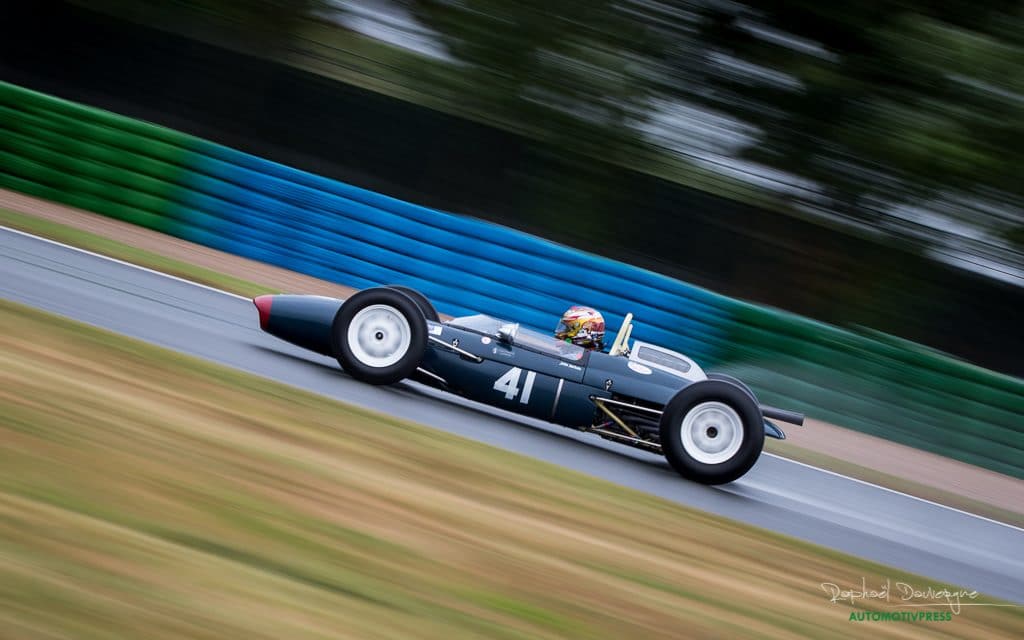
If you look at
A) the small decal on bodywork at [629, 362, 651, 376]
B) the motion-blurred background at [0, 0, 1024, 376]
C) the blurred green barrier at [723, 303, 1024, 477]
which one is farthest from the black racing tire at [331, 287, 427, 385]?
the motion-blurred background at [0, 0, 1024, 376]

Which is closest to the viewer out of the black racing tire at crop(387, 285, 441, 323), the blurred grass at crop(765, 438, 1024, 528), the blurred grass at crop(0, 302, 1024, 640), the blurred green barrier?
the blurred grass at crop(0, 302, 1024, 640)

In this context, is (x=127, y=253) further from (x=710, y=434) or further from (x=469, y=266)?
(x=710, y=434)

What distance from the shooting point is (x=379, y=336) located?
7.25 metres

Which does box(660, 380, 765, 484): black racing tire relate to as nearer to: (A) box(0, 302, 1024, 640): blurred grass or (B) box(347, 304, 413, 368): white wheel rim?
(A) box(0, 302, 1024, 640): blurred grass

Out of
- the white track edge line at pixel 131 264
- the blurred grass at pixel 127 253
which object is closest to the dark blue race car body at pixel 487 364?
the white track edge line at pixel 131 264

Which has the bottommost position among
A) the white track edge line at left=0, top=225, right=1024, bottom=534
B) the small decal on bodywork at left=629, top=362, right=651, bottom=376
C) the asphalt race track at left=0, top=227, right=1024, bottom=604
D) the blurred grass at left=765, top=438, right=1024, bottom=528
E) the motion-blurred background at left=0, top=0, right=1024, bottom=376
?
the asphalt race track at left=0, top=227, right=1024, bottom=604

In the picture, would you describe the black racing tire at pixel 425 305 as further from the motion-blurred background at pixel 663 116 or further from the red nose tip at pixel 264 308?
the motion-blurred background at pixel 663 116

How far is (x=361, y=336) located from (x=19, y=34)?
10867mm

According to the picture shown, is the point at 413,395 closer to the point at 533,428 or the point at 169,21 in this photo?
the point at 533,428

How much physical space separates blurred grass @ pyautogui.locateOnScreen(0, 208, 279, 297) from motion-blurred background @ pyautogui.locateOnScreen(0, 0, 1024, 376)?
4.03 metres

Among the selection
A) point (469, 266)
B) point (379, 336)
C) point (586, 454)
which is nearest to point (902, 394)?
point (469, 266)

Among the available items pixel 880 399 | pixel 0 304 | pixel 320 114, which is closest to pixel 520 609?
pixel 0 304

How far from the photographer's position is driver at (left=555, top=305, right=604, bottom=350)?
293 inches

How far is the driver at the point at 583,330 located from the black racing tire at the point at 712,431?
0.77m
